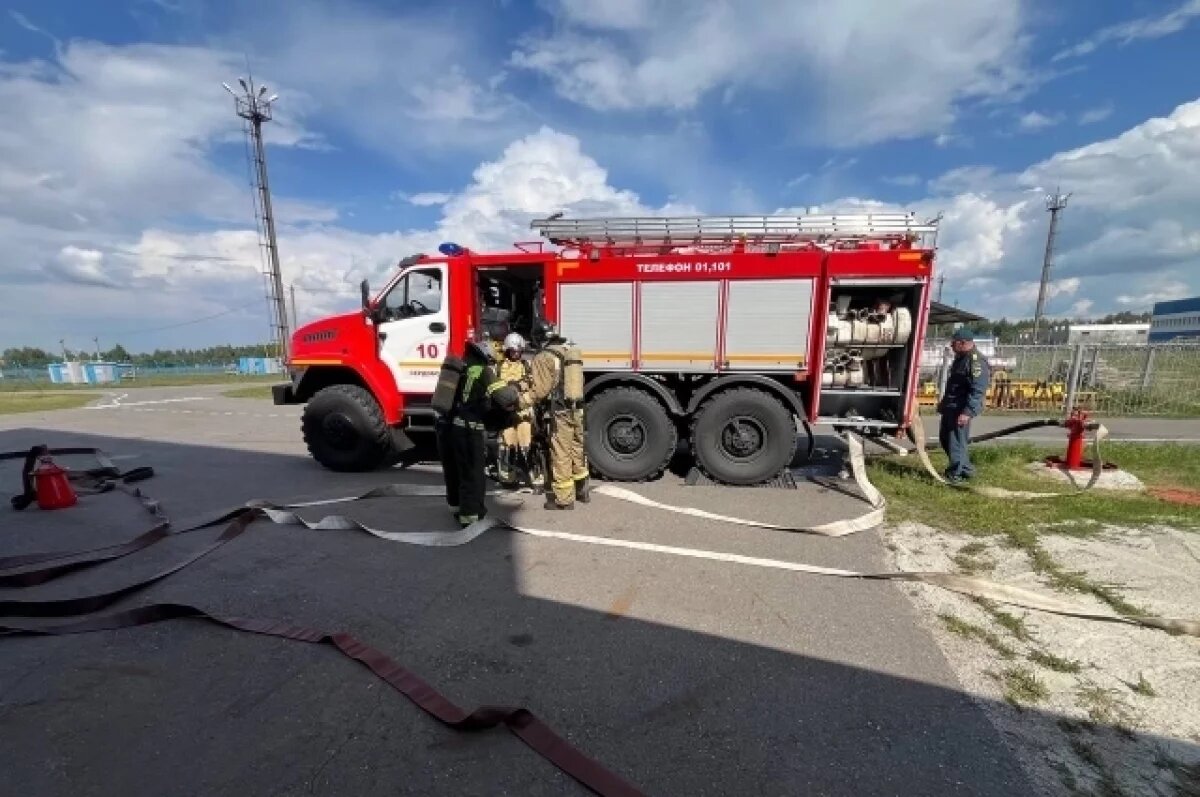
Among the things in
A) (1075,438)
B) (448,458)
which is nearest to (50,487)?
(448,458)

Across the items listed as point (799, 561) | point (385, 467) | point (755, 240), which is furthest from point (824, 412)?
point (385, 467)

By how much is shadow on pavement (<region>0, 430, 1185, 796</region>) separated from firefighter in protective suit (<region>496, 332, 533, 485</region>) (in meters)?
2.06

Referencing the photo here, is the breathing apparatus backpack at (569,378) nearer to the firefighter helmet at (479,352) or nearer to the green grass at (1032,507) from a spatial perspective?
the firefighter helmet at (479,352)

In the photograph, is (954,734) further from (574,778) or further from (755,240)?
(755,240)

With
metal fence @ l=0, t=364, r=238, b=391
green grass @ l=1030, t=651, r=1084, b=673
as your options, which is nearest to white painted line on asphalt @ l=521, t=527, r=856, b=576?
green grass @ l=1030, t=651, r=1084, b=673

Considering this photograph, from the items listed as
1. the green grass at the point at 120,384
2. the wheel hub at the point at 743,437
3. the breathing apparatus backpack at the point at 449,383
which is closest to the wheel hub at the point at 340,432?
the breathing apparatus backpack at the point at 449,383

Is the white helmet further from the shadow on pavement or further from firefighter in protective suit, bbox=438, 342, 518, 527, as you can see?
the shadow on pavement

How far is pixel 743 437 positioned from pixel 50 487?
7142 mm

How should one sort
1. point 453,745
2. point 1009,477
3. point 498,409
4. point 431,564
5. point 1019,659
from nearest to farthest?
point 453,745 → point 1019,659 → point 431,564 → point 498,409 → point 1009,477

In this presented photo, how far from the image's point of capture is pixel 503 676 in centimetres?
267

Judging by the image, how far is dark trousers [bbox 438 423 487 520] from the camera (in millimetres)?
4629

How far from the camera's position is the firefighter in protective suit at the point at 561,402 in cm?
516

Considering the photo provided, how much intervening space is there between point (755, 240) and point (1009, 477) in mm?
3949

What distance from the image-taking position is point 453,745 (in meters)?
2.21
